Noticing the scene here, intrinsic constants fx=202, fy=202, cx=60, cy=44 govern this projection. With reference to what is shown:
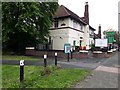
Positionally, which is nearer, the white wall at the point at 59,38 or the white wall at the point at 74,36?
the white wall at the point at 59,38

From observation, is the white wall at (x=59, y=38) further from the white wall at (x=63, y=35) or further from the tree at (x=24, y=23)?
the tree at (x=24, y=23)

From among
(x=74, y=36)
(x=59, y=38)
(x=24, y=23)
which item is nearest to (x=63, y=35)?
(x=59, y=38)

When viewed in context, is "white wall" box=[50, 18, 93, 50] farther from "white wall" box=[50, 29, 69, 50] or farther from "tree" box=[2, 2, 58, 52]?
"tree" box=[2, 2, 58, 52]

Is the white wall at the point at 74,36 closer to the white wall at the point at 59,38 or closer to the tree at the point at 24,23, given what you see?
the white wall at the point at 59,38

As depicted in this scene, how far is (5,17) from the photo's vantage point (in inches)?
985

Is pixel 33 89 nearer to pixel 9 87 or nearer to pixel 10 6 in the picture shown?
pixel 9 87

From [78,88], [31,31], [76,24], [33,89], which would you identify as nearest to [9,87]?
[33,89]

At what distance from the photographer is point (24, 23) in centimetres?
2419

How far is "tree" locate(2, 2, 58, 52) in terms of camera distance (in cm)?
2383

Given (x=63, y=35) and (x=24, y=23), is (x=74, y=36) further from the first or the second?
(x=24, y=23)

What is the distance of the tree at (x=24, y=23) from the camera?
78.2 feet

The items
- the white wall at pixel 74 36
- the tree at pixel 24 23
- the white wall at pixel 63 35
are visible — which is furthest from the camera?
the white wall at pixel 74 36

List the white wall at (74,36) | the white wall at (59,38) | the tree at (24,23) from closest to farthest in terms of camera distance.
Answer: the tree at (24,23), the white wall at (59,38), the white wall at (74,36)

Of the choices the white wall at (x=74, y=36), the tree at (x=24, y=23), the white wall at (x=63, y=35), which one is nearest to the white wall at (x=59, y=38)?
the white wall at (x=63, y=35)
